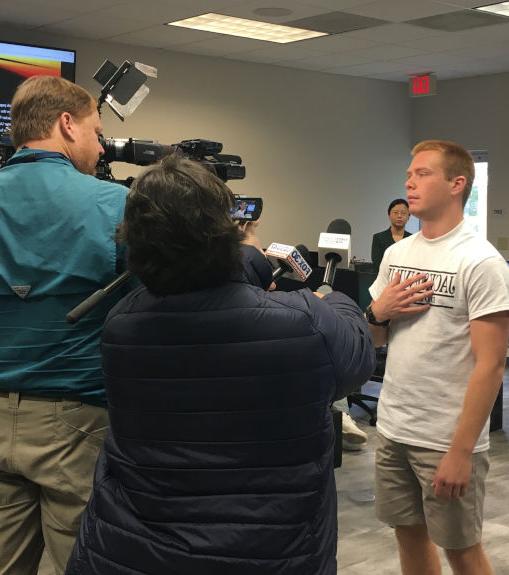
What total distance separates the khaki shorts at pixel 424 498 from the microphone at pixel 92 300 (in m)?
0.97

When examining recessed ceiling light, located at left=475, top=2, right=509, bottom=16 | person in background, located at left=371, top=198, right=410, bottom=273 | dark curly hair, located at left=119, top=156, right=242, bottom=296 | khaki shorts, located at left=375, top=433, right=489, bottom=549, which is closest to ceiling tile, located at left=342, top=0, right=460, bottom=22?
recessed ceiling light, located at left=475, top=2, right=509, bottom=16

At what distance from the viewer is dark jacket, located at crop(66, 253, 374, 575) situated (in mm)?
1305

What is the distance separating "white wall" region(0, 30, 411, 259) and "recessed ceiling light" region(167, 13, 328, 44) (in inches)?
37.9

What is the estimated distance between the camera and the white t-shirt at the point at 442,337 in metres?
2.03

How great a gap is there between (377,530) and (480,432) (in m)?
1.65

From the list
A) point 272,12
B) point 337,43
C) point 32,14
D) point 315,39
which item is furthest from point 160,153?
point 337,43

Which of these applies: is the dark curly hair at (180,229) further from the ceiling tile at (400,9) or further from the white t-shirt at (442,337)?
the ceiling tile at (400,9)

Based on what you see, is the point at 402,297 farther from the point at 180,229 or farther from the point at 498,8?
the point at 498,8

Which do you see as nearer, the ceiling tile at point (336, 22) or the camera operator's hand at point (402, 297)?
the camera operator's hand at point (402, 297)

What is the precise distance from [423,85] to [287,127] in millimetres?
1514

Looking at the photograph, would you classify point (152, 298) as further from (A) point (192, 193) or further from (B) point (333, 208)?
→ (B) point (333, 208)

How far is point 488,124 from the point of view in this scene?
889 cm

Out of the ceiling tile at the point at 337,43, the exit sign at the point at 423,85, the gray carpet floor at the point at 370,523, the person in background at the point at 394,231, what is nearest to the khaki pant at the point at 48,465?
the gray carpet floor at the point at 370,523

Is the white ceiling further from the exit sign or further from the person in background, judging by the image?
the person in background
